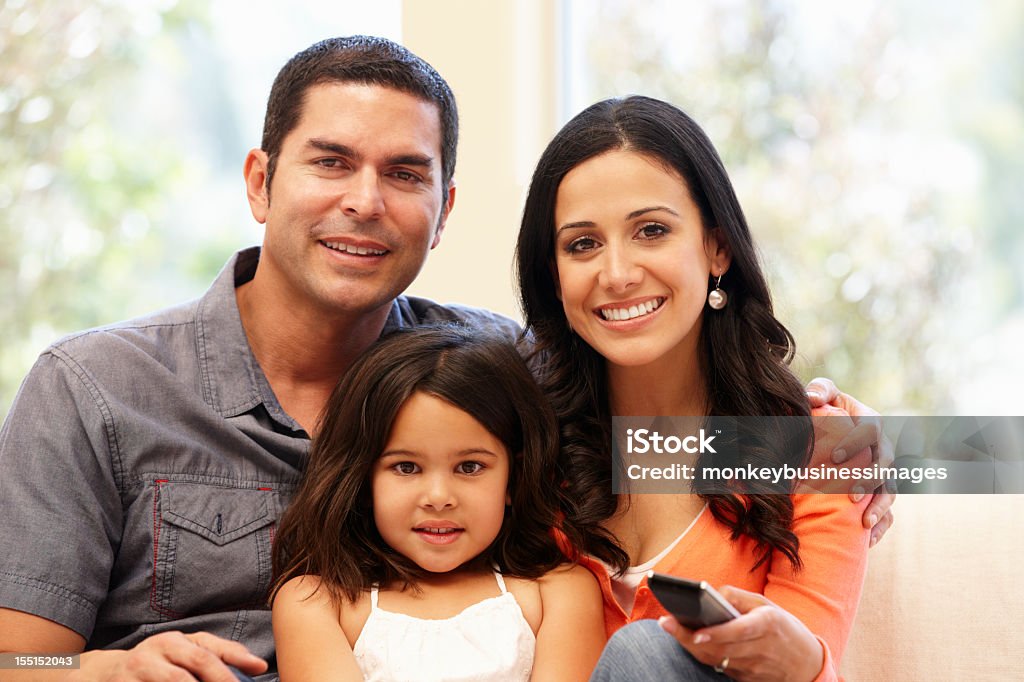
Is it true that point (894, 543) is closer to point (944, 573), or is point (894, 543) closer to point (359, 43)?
point (944, 573)

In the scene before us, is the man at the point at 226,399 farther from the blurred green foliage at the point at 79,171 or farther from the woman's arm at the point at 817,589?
the blurred green foliage at the point at 79,171

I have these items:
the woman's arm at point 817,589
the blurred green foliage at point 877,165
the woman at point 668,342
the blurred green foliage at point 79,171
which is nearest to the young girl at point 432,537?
the woman at point 668,342

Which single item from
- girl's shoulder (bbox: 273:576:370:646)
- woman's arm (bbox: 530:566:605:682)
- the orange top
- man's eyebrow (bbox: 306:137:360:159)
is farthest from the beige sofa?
man's eyebrow (bbox: 306:137:360:159)

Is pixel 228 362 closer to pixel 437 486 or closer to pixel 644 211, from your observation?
pixel 437 486

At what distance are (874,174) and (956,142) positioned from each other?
231 millimetres

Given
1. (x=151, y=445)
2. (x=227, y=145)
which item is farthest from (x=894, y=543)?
(x=227, y=145)

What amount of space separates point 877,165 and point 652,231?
1.50 metres

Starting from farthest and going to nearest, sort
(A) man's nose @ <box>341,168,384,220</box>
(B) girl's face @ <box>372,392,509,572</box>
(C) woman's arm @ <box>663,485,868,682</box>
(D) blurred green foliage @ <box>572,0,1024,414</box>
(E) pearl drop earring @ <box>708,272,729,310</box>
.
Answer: (D) blurred green foliage @ <box>572,0,1024,414</box> < (A) man's nose @ <box>341,168,384,220</box> < (E) pearl drop earring @ <box>708,272,729,310</box> < (B) girl's face @ <box>372,392,509,572</box> < (C) woman's arm @ <box>663,485,868,682</box>

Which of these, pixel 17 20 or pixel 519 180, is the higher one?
pixel 17 20

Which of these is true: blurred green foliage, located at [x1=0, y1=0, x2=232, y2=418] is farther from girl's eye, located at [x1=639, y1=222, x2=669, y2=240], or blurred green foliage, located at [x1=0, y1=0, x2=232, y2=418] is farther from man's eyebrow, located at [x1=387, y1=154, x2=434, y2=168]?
girl's eye, located at [x1=639, y1=222, x2=669, y2=240]

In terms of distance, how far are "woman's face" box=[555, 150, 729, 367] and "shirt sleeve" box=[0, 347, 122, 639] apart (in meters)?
0.81

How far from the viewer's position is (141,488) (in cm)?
179

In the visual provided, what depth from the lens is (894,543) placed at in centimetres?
201

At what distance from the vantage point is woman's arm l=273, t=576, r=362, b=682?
63.0 inches
